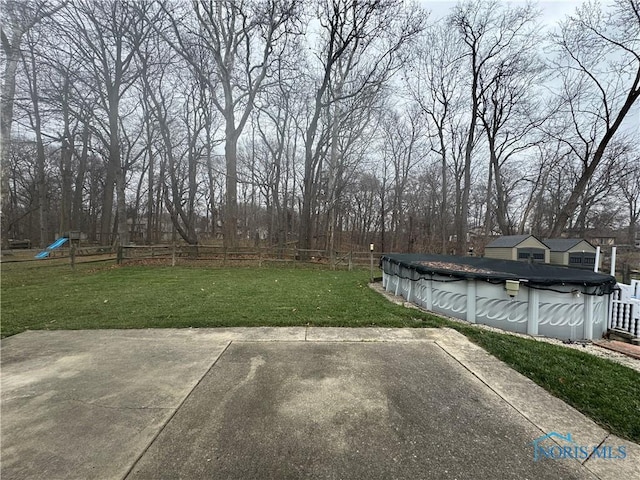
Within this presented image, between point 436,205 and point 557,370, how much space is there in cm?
2863

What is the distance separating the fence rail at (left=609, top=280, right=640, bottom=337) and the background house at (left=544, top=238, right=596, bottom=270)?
9905mm

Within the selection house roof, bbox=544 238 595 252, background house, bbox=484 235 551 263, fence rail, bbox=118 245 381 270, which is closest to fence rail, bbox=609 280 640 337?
background house, bbox=484 235 551 263

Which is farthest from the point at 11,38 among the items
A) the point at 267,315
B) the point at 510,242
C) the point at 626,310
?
the point at 510,242

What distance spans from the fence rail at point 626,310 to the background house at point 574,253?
9905 mm

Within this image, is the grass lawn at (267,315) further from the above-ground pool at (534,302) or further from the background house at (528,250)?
the background house at (528,250)

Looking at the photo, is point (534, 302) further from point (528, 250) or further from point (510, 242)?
point (510, 242)

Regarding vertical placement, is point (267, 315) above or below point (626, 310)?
below

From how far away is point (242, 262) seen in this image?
1415 cm

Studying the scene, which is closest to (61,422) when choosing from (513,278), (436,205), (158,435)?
(158,435)

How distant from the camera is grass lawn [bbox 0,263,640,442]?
8.40 feet

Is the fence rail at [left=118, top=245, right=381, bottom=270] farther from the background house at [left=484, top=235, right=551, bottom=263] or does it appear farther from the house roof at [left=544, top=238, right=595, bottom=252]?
the house roof at [left=544, top=238, right=595, bottom=252]

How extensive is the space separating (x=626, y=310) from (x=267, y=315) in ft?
21.6

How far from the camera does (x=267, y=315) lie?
4832mm

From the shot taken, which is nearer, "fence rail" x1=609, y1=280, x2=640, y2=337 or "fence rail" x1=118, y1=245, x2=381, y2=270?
"fence rail" x1=609, y1=280, x2=640, y2=337
